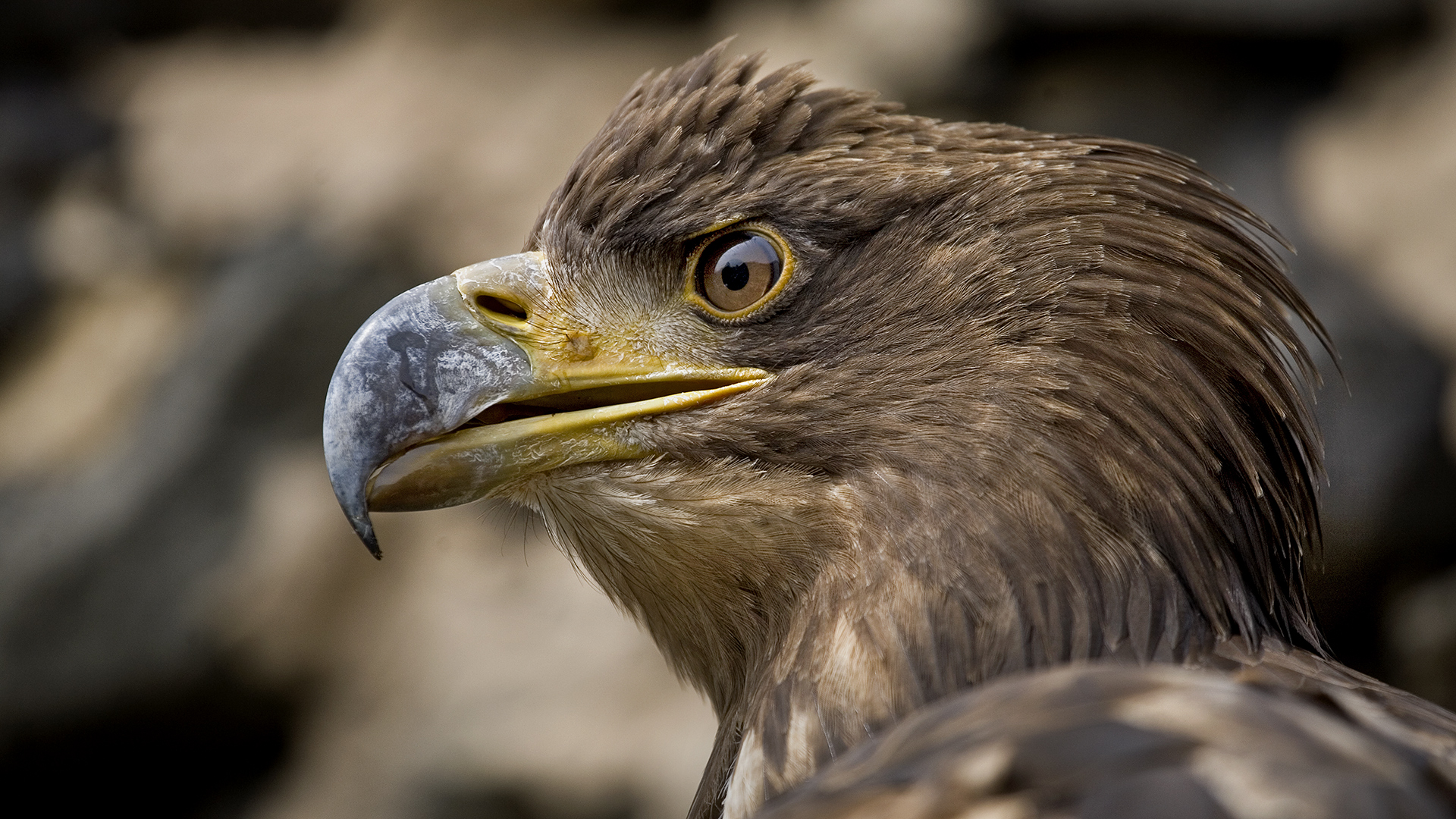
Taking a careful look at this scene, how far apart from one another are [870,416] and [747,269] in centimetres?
35

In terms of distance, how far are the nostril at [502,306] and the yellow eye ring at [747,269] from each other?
0.33 metres

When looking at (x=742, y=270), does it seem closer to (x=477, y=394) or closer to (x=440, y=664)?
(x=477, y=394)

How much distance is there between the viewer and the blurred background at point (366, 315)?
647 centimetres

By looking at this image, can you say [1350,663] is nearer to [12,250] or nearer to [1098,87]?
[1098,87]

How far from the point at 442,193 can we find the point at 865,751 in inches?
227

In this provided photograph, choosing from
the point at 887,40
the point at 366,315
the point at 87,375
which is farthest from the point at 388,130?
the point at 887,40

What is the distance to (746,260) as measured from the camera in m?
2.51

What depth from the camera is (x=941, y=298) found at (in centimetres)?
242

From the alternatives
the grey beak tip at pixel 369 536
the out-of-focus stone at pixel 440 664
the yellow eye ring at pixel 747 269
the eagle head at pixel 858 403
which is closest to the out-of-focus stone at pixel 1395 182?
the out-of-focus stone at pixel 440 664

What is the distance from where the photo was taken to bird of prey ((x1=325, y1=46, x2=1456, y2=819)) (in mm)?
2146

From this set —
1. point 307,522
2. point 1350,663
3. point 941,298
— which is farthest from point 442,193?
point 941,298

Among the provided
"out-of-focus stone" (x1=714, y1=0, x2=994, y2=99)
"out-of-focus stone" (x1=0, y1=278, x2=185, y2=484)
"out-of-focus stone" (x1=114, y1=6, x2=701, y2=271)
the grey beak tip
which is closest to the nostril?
the grey beak tip

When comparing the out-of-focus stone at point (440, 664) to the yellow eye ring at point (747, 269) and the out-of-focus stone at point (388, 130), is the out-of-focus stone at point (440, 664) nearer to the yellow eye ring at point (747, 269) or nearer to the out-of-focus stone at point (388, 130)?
the out-of-focus stone at point (388, 130)

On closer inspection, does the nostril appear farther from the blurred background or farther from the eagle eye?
the blurred background
